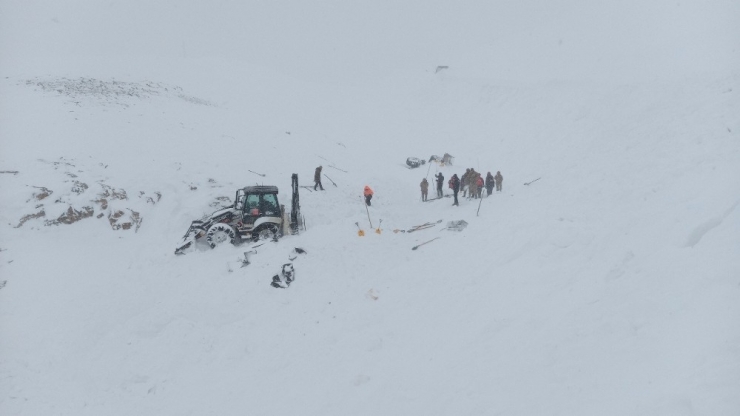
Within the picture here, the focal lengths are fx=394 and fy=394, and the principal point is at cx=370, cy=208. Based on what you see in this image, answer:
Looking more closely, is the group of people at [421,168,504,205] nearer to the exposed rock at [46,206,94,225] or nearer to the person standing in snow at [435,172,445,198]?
the person standing in snow at [435,172,445,198]

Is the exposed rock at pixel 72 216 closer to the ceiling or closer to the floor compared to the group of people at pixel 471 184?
closer to the floor

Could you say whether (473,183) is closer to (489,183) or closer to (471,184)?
(471,184)

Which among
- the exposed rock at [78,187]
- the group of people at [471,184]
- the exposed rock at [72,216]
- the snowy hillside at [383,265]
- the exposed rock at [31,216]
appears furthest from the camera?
the group of people at [471,184]

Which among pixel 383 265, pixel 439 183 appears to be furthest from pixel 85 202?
pixel 439 183

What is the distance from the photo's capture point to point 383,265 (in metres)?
12.7

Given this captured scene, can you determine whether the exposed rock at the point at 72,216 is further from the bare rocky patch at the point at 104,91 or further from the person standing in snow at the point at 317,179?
the bare rocky patch at the point at 104,91

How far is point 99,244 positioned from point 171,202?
2.87m

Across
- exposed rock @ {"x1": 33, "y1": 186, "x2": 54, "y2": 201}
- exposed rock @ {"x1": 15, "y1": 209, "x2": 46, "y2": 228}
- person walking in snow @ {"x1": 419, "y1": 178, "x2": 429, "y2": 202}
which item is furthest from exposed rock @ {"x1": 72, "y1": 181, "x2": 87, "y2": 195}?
person walking in snow @ {"x1": 419, "y1": 178, "x2": 429, "y2": 202}

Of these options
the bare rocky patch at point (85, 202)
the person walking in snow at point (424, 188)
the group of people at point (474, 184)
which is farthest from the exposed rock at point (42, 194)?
the group of people at point (474, 184)

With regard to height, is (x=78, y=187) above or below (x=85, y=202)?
above

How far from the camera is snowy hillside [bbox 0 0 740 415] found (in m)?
6.70

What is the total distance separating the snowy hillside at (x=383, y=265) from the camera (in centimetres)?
670

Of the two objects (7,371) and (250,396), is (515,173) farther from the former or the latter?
(7,371)

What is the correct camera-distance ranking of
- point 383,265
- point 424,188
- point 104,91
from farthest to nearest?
point 104,91 → point 424,188 → point 383,265
